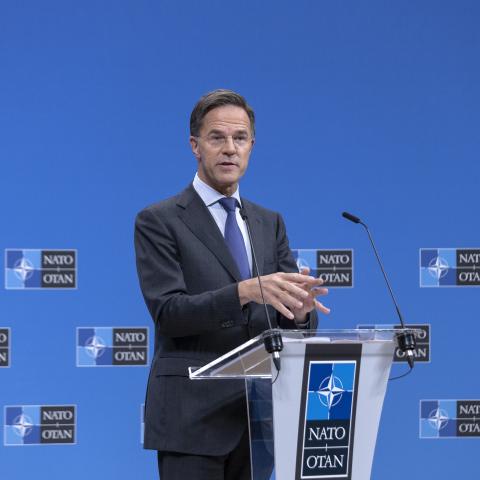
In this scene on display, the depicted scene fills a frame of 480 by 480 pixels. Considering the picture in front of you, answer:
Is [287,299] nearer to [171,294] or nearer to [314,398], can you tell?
[314,398]

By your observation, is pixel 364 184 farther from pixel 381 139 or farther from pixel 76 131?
pixel 76 131

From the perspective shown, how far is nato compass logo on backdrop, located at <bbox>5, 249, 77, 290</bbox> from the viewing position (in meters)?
3.99

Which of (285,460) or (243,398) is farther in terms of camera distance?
(243,398)

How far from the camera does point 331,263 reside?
412 cm

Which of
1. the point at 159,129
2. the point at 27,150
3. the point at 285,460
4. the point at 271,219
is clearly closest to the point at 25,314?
the point at 27,150

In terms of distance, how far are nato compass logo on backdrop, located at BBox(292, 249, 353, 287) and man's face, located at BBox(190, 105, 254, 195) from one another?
6.28ft

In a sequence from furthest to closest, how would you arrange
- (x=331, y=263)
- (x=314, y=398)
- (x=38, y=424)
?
(x=331, y=263) < (x=38, y=424) < (x=314, y=398)

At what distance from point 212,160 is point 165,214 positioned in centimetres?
18

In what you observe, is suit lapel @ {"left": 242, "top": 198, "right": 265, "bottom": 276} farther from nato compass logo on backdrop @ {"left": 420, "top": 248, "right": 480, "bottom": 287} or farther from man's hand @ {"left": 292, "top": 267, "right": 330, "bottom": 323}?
nato compass logo on backdrop @ {"left": 420, "top": 248, "right": 480, "bottom": 287}

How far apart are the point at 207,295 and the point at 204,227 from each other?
0.22m

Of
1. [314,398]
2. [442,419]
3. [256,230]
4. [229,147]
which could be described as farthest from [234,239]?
[442,419]

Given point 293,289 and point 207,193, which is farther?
point 207,193

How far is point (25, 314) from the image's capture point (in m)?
3.99

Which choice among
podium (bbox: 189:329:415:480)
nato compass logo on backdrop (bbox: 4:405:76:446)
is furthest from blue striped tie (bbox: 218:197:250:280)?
nato compass logo on backdrop (bbox: 4:405:76:446)
